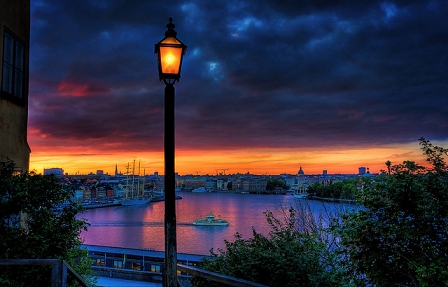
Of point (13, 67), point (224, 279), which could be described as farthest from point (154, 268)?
point (224, 279)

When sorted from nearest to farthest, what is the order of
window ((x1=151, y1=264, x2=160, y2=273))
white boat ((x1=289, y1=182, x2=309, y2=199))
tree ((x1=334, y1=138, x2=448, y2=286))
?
tree ((x1=334, y1=138, x2=448, y2=286))
window ((x1=151, y1=264, x2=160, y2=273))
white boat ((x1=289, y1=182, x2=309, y2=199))

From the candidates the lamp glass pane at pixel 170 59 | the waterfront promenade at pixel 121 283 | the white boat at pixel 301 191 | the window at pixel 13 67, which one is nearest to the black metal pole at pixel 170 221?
the lamp glass pane at pixel 170 59

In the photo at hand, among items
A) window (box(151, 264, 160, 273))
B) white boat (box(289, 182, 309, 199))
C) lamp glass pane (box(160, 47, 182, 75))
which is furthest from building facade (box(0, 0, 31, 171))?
white boat (box(289, 182, 309, 199))

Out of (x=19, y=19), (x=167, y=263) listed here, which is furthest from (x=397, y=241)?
(x=19, y=19)

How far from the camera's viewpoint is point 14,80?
7.77 metres

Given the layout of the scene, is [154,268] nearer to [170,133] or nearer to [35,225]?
[35,225]

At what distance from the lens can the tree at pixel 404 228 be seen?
12.3 ft

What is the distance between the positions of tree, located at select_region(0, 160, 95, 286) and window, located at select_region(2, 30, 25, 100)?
2.46m

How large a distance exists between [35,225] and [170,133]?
340 centimetres

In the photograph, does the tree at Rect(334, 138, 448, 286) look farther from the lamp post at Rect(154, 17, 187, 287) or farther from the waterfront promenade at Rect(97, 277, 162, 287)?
the waterfront promenade at Rect(97, 277, 162, 287)

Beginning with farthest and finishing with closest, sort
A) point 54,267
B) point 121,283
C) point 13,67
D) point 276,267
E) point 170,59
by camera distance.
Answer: point 121,283 < point 13,67 < point 276,267 < point 54,267 < point 170,59

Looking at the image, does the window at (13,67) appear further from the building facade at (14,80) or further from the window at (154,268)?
the window at (154,268)

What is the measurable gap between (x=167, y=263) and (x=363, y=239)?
2358 millimetres

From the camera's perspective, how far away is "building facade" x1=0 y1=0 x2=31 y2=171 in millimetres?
7328
